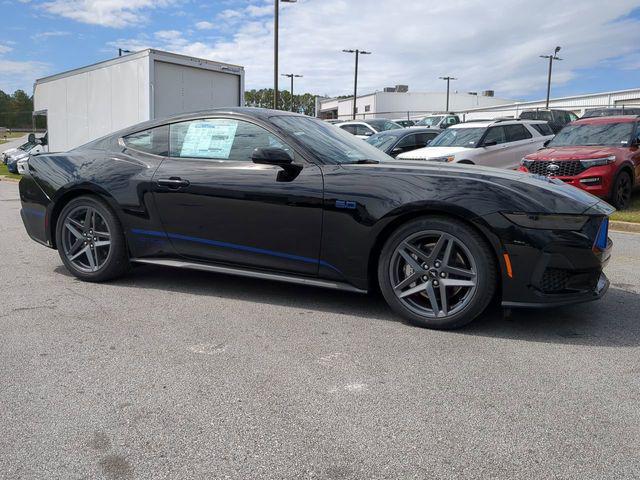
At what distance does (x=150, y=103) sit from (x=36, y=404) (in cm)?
1015

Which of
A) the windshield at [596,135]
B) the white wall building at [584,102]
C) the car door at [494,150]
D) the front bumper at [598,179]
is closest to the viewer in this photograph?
the front bumper at [598,179]

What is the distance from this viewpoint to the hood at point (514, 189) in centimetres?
361

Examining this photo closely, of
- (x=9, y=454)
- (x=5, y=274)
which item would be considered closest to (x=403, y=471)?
(x=9, y=454)

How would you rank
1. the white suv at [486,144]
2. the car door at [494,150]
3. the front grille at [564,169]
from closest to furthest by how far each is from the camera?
1. the front grille at [564,169]
2. the white suv at [486,144]
3. the car door at [494,150]

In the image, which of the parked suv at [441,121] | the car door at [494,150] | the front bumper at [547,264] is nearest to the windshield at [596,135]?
the car door at [494,150]

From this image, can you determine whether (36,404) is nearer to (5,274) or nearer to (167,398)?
(167,398)

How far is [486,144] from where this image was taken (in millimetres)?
12234

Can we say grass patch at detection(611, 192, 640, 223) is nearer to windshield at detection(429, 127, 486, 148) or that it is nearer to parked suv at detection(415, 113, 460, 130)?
windshield at detection(429, 127, 486, 148)

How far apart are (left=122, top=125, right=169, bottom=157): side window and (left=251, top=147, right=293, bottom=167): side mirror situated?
1052 millimetres

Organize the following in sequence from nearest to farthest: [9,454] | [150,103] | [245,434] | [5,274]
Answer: [9,454], [245,434], [5,274], [150,103]

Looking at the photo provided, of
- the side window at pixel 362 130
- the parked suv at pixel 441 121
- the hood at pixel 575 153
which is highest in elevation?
the parked suv at pixel 441 121

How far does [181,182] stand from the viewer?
4.49 meters

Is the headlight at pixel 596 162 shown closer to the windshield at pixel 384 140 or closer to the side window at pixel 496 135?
the side window at pixel 496 135

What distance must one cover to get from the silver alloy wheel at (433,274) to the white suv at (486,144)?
316 inches
